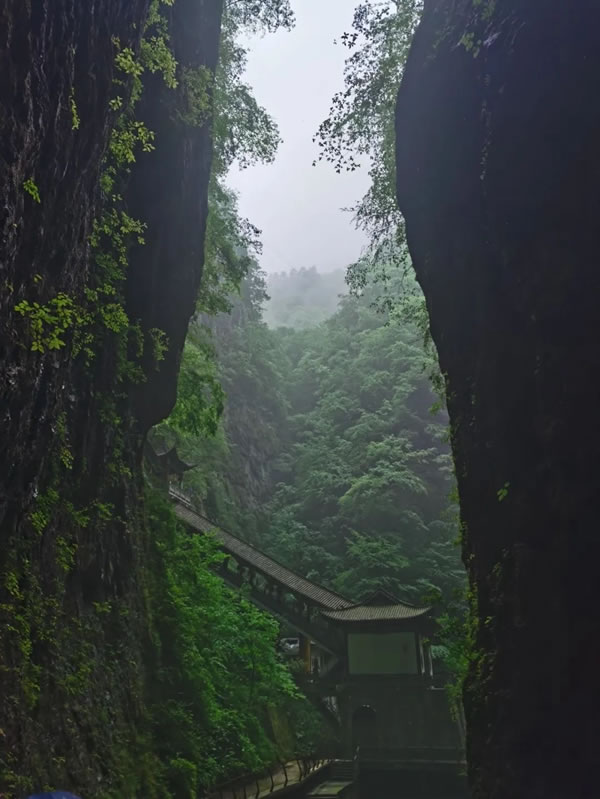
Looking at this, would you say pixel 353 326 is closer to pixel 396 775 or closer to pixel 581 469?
pixel 396 775

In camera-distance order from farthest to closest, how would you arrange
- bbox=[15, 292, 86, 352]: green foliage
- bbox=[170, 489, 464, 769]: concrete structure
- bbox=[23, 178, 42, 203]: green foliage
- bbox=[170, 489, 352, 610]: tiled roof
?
bbox=[170, 489, 464, 769]: concrete structure, bbox=[170, 489, 352, 610]: tiled roof, bbox=[15, 292, 86, 352]: green foliage, bbox=[23, 178, 42, 203]: green foliage

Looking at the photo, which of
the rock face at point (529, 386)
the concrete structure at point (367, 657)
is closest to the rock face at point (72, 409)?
the rock face at point (529, 386)

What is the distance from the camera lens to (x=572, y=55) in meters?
6.02

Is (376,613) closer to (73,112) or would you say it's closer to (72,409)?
(72,409)

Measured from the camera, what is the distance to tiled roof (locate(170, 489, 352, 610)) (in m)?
21.2

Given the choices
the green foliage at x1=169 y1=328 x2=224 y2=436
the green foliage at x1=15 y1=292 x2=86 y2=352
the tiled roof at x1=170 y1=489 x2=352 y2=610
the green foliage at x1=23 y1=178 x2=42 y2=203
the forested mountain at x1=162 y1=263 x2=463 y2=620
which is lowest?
the green foliage at x1=15 y1=292 x2=86 y2=352

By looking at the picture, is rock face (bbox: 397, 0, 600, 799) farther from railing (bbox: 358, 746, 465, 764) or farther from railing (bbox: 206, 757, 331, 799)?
railing (bbox: 358, 746, 465, 764)

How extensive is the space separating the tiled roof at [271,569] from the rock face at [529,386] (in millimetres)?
13691

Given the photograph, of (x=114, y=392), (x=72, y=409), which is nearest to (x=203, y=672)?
(x=114, y=392)

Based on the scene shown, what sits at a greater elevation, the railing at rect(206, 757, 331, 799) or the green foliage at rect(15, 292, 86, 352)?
the green foliage at rect(15, 292, 86, 352)

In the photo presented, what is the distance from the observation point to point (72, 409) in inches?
321

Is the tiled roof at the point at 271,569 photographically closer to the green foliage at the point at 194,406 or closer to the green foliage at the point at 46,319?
the green foliage at the point at 194,406

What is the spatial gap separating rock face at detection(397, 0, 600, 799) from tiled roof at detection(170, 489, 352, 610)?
13.7 m

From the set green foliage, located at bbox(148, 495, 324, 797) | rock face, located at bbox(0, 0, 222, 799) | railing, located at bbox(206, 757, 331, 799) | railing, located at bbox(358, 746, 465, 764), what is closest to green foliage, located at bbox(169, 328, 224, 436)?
green foliage, located at bbox(148, 495, 324, 797)
